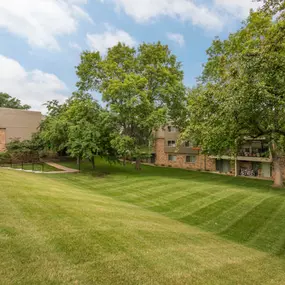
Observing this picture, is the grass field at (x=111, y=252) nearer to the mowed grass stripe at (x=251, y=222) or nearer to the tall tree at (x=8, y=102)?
the mowed grass stripe at (x=251, y=222)

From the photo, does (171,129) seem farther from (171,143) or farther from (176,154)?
(176,154)

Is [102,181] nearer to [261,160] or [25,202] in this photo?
[25,202]

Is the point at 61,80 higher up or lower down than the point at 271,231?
higher up

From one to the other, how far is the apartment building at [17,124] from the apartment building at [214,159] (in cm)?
1928

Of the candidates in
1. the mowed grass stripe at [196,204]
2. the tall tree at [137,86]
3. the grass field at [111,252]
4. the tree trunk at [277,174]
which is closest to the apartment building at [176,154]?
the tall tree at [137,86]

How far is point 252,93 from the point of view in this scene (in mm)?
6176

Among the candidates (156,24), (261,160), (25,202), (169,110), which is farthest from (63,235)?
(261,160)

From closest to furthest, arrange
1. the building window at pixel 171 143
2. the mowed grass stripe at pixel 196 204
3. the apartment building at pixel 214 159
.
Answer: the mowed grass stripe at pixel 196 204, the apartment building at pixel 214 159, the building window at pixel 171 143

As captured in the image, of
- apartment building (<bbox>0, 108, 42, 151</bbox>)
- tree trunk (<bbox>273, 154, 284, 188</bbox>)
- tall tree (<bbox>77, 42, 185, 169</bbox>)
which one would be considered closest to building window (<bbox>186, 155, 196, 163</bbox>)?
tall tree (<bbox>77, 42, 185, 169</bbox>)

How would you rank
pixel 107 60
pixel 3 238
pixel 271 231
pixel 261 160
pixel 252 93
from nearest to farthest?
pixel 3 238, pixel 252 93, pixel 271 231, pixel 107 60, pixel 261 160

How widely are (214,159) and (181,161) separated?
17.5ft

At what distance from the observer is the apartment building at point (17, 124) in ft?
97.3

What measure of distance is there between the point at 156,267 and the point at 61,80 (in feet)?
82.0

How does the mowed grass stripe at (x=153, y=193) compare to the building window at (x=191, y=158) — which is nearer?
the mowed grass stripe at (x=153, y=193)
